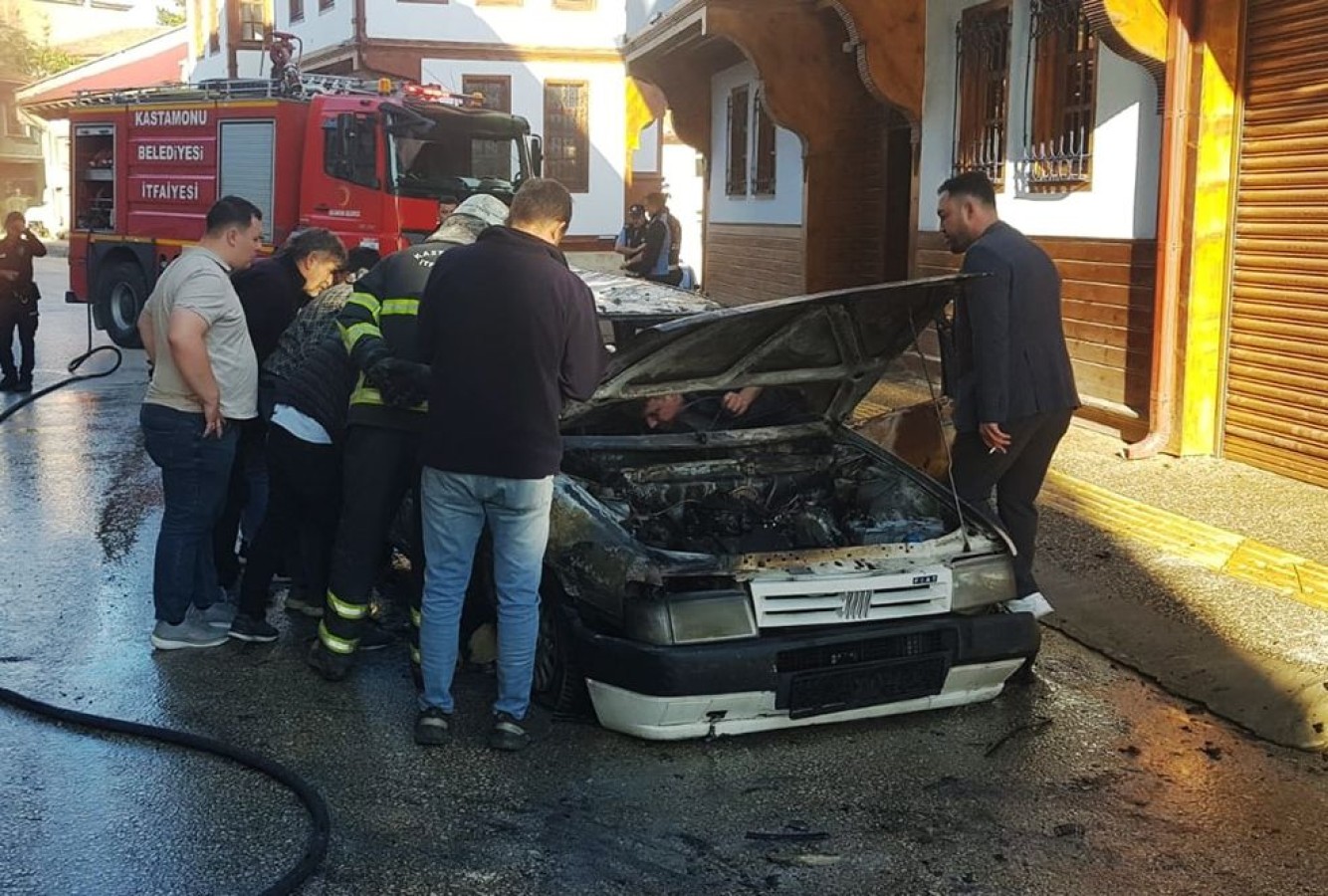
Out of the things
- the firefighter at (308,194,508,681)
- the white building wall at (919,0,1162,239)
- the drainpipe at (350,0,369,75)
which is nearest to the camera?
the firefighter at (308,194,508,681)

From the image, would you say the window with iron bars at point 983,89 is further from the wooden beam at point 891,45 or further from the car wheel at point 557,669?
the car wheel at point 557,669

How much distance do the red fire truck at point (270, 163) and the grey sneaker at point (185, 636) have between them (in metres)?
8.22

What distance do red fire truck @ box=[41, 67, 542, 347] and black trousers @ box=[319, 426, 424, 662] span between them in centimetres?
872

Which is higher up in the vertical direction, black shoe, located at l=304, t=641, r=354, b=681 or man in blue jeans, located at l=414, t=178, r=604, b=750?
man in blue jeans, located at l=414, t=178, r=604, b=750

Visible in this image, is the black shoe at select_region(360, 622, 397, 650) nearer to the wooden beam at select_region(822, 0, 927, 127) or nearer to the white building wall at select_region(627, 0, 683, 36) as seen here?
the wooden beam at select_region(822, 0, 927, 127)

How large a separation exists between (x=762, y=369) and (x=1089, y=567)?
7.17 ft

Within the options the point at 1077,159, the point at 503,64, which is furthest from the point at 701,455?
the point at 503,64

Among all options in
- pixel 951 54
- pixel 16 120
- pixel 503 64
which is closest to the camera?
pixel 951 54

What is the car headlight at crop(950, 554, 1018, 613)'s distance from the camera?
186 inches

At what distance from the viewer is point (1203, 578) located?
6262 millimetres

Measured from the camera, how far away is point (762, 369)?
17.8 feet

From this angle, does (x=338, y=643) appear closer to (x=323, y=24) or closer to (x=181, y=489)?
(x=181, y=489)

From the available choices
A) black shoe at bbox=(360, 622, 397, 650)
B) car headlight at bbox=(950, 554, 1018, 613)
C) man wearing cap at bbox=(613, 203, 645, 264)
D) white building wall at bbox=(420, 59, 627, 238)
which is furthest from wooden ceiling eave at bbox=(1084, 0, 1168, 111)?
white building wall at bbox=(420, 59, 627, 238)

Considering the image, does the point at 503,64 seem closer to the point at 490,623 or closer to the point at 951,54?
the point at 951,54
